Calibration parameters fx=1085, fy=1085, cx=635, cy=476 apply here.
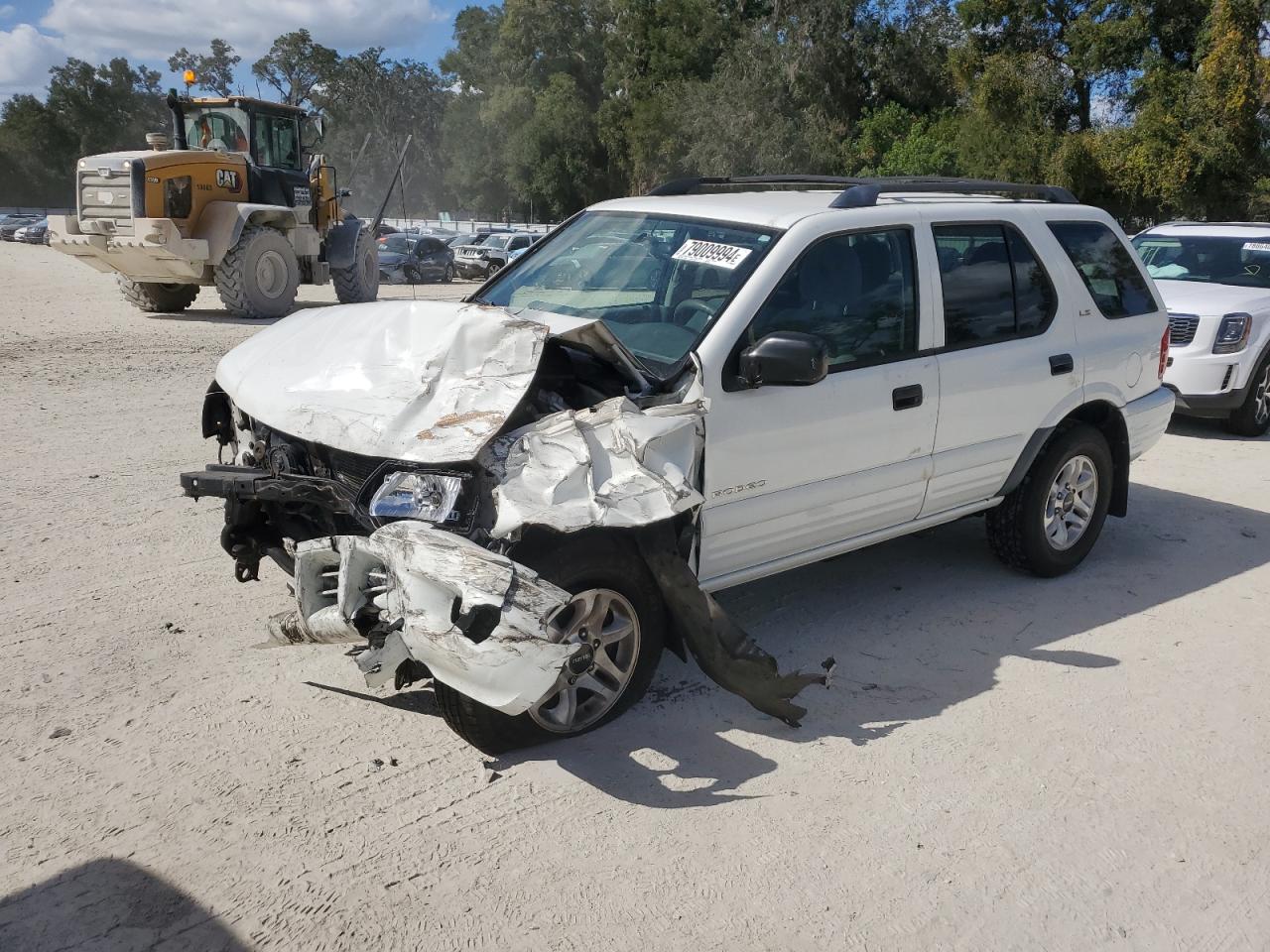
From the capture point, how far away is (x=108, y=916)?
282cm

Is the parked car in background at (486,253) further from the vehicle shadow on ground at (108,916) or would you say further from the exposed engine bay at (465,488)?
the vehicle shadow on ground at (108,916)

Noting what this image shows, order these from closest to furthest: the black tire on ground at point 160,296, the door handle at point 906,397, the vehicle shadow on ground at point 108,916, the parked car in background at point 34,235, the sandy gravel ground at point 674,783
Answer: the vehicle shadow on ground at point 108,916, the sandy gravel ground at point 674,783, the door handle at point 906,397, the black tire on ground at point 160,296, the parked car in background at point 34,235

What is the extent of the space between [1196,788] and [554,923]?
7.41 feet

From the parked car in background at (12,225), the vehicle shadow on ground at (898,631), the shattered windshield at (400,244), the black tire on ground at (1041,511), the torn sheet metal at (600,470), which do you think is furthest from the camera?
the parked car in background at (12,225)

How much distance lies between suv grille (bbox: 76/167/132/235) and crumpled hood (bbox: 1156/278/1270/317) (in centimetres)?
1311

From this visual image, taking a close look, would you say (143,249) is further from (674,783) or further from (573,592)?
(674,783)

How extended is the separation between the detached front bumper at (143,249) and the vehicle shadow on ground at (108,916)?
13.3 metres

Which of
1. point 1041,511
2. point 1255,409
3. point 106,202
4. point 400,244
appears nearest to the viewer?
point 1041,511

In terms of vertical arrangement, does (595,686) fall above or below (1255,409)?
below

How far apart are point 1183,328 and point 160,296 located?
47.3 feet

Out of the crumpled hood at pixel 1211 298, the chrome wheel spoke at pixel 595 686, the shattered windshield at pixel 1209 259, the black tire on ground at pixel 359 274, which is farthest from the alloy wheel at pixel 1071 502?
the black tire on ground at pixel 359 274

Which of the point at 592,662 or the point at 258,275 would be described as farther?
the point at 258,275

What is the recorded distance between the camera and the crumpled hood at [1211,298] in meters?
9.09

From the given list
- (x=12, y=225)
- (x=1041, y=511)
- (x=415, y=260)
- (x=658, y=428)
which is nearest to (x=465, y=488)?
(x=658, y=428)
